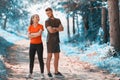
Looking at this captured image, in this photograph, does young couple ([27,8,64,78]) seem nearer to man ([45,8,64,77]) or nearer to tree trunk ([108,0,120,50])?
man ([45,8,64,77])

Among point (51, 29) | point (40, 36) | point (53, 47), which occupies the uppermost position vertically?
point (51, 29)

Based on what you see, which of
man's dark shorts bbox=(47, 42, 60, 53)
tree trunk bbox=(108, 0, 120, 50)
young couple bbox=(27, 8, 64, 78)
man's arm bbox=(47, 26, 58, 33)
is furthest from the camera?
tree trunk bbox=(108, 0, 120, 50)

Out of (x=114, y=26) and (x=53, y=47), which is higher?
(x=114, y=26)

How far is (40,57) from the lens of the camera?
11.7 meters

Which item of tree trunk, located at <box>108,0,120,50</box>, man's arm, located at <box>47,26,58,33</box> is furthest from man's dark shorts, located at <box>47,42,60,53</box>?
tree trunk, located at <box>108,0,120,50</box>

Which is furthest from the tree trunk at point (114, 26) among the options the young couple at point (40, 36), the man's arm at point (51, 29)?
the man's arm at point (51, 29)

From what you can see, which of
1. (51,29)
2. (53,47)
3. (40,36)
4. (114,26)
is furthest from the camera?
(114,26)

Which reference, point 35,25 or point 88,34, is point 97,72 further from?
point 88,34

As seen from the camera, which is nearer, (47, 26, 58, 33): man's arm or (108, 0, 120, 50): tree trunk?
(47, 26, 58, 33): man's arm

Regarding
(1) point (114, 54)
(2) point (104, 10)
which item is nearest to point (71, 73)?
(1) point (114, 54)

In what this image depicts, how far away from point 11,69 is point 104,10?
10698 millimetres

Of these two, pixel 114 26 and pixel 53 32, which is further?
pixel 114 26

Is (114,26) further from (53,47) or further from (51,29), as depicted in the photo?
(51,29)

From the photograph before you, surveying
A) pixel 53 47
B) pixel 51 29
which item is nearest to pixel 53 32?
pixel 51 29
